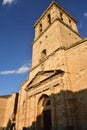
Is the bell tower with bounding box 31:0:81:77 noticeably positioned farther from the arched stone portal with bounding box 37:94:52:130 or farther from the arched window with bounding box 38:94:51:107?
the arched stone portal with bounding box 37:94:52:130

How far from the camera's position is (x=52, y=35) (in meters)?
14.6

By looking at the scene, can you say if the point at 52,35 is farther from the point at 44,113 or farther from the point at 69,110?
the point at 69,110

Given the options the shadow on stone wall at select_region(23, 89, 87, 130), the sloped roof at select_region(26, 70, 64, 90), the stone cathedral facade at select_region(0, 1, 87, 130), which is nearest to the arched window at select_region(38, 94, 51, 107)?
the stone cathedral facade at select_region(0, 1, 87, 130)

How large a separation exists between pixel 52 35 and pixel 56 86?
5.96 metres

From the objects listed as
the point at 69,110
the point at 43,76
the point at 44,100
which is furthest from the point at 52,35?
the point at 69,110

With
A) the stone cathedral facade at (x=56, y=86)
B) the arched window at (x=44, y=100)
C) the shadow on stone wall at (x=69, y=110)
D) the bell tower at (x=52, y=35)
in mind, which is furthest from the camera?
the bell tower at (x=52, y=35)

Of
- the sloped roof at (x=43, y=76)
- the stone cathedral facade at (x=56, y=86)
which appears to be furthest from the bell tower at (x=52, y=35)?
the sloped roof at (x=43, y=76)

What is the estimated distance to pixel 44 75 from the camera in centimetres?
1242

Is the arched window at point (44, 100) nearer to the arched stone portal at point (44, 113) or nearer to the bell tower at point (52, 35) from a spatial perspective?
the arched stone portal at point (44, 113)

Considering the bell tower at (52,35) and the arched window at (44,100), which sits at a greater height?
the bell tower at (52,35)

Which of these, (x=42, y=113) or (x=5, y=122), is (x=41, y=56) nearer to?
(x=42, y=113)

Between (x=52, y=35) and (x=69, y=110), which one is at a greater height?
(x=52, y=35)

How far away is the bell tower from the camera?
13.3 metres

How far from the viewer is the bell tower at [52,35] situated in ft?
43.6
